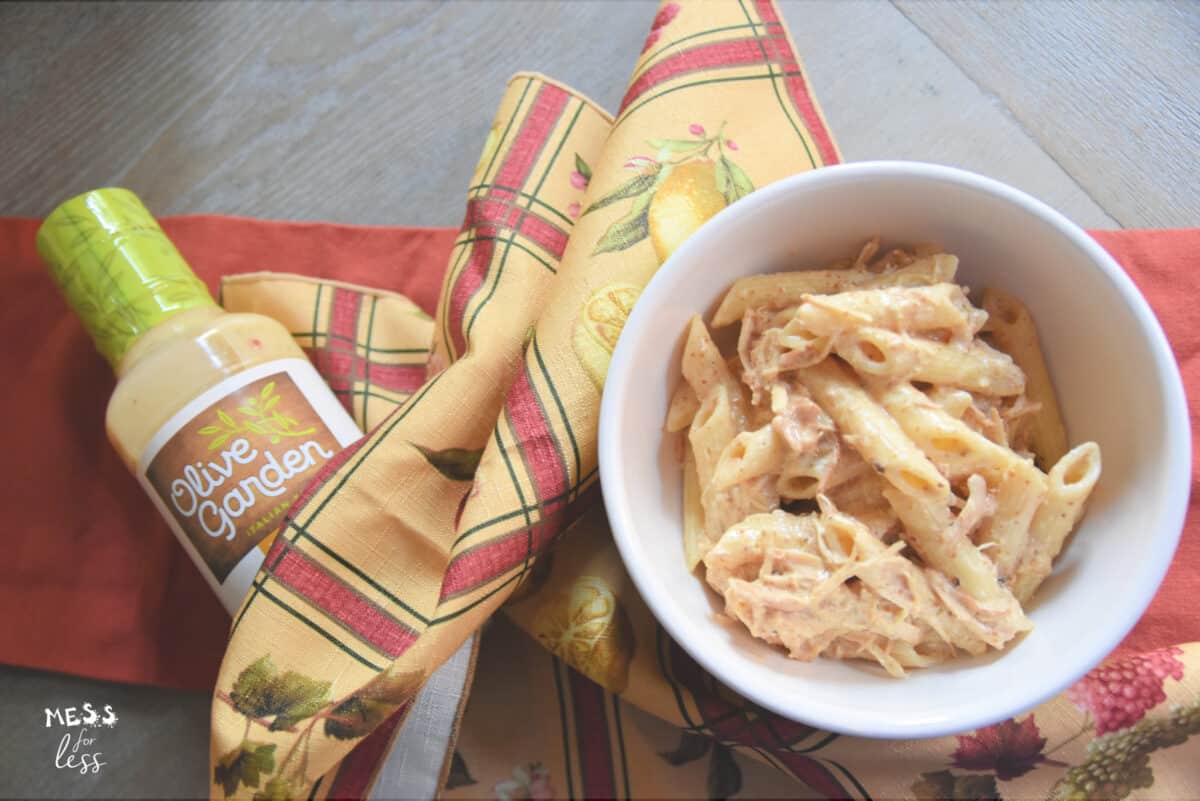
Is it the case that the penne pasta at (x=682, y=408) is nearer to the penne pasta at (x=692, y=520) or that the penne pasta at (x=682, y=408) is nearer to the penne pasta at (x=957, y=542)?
the penne pasta at (x=692, y=520)

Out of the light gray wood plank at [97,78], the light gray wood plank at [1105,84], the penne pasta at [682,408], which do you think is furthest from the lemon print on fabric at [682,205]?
the light gray wood plank at [97,78]

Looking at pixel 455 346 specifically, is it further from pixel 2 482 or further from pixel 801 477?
pixel 2 482

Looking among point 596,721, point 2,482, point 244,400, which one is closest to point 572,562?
point 596,721

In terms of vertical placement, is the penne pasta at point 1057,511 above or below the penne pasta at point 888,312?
below

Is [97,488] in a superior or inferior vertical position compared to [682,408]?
inferior

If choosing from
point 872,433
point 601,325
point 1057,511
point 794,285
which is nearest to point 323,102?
point 601,325

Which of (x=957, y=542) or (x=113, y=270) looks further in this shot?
(x=113, y=270)

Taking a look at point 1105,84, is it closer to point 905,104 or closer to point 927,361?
point 905,104
